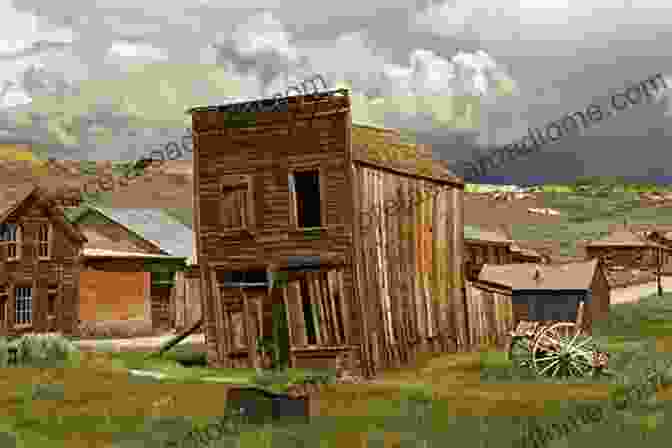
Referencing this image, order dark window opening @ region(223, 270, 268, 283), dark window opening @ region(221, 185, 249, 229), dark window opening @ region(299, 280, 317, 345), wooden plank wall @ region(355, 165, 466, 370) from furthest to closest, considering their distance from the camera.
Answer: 1. dark window opening @ region(223, 270, 268, 283)
2. dark window opening @ region(221, 185, 249, 229)
3. dark window opening @ region(299, 280, 317, 345)
4. wooden plank wall @ region(355, 165, 466, 370)

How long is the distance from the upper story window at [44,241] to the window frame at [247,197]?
15.7 meters

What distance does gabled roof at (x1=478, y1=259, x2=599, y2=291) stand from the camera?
42.3 metres

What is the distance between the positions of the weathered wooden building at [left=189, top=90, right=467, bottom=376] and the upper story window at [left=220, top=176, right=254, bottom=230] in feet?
0.11

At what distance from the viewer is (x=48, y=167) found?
486ft

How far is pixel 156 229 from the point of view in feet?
161

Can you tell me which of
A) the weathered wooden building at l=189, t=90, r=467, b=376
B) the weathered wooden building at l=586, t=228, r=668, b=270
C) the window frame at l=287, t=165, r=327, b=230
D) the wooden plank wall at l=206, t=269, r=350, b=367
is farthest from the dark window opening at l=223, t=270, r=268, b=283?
the weathered wooden building at l=586, t=228, r=668, b=270

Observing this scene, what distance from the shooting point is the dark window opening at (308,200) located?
27589 millimetres

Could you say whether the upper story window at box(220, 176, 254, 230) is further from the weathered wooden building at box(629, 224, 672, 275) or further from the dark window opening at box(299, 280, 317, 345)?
the weathered wooden building at box(629, 224, 672, 275)

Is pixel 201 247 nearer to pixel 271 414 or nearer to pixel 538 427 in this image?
pixel 271 414

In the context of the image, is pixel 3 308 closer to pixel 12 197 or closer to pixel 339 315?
pixel 12 197

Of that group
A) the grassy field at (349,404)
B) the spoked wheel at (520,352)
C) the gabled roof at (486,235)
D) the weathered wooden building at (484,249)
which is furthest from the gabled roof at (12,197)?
the gabled roof at (486,235)

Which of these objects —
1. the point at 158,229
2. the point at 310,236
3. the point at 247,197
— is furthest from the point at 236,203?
the point at 158,229

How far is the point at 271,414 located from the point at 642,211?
13940 centimetres

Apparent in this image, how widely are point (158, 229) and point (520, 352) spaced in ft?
87.3
